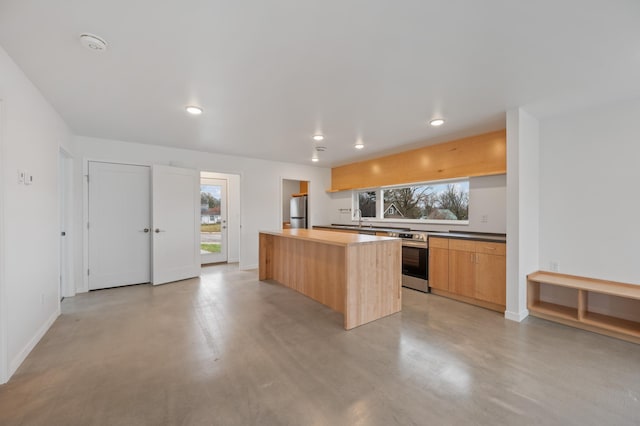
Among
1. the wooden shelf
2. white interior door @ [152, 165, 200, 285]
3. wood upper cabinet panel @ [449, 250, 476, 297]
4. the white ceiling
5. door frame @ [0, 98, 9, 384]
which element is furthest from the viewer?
white interior door @ [152, 165, 200, 285]

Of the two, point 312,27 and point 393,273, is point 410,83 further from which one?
point 393,273

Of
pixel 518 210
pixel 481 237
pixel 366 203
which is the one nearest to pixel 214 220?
pixel 366 203

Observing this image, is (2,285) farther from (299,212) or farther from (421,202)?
(299,212)

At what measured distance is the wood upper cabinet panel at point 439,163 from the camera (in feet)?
12.1

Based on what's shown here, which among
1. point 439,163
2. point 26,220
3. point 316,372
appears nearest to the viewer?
point 316,372

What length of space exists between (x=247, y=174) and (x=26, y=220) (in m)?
3.61

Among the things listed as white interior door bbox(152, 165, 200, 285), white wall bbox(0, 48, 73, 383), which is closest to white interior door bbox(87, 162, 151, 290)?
white interior door bbox(152, 165, 200, 285)

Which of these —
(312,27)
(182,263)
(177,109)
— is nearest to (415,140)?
(312,27)

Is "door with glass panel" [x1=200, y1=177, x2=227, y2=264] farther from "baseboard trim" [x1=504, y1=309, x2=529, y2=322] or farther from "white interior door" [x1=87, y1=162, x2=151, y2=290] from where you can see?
"baseboard trim" [x1=504, y1=309, x2=529, y2=322]

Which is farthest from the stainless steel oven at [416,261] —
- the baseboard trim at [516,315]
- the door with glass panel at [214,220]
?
the door with glass panel at [214,220]

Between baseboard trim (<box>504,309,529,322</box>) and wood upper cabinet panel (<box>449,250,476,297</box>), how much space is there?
0.47 meters

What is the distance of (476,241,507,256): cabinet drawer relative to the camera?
3244 mm

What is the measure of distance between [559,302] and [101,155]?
6.73 metres

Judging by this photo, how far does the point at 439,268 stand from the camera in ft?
12.8
